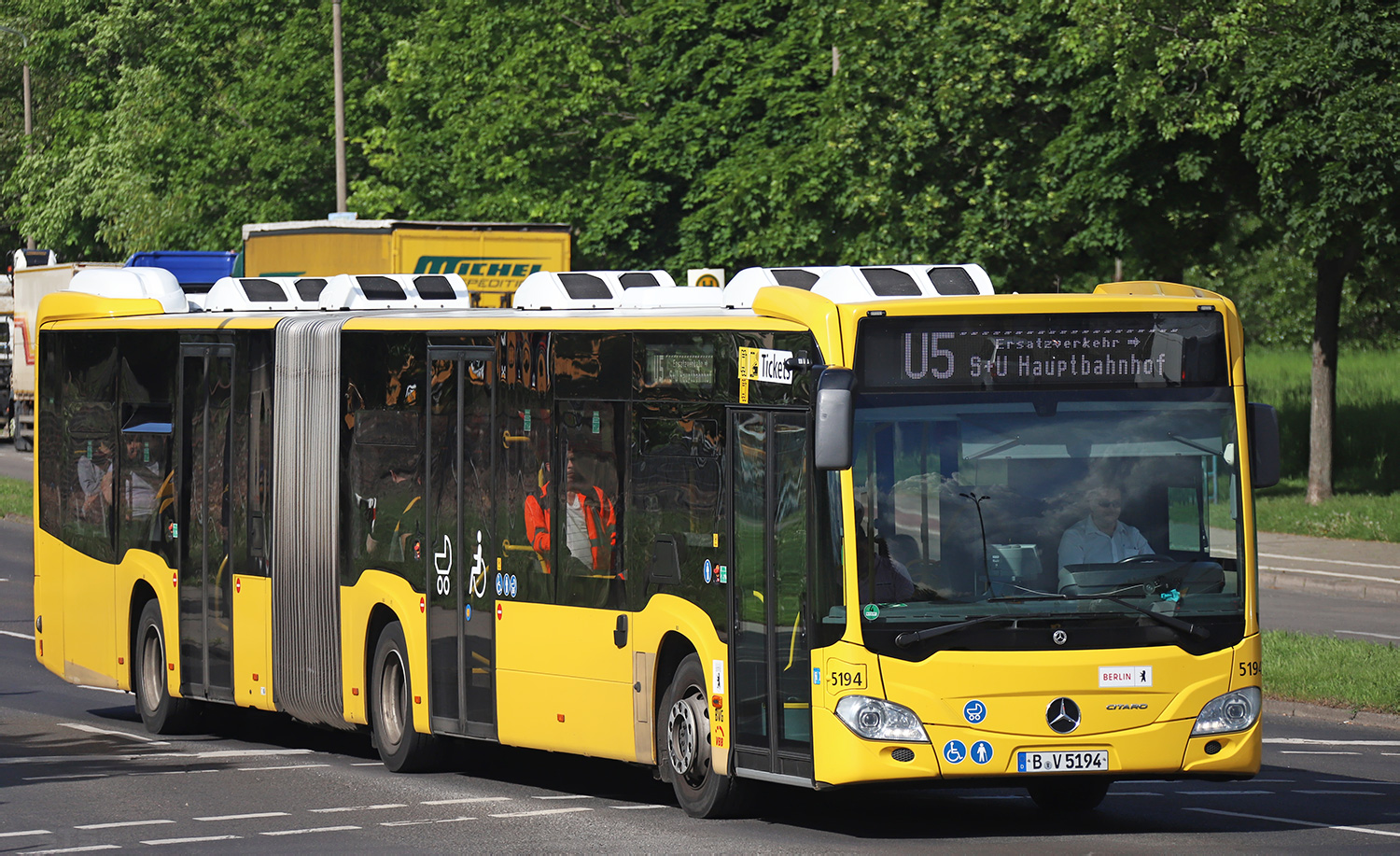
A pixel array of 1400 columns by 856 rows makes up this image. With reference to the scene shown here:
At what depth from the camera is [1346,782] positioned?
13055 mm

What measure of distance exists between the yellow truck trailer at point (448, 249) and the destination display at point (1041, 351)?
68.6 feet

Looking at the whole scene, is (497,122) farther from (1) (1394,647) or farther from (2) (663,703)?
(2) (663,703)

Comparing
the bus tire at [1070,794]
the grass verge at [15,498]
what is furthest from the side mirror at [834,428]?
the grass verge at [15,498]

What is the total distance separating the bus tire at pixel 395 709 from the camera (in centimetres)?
1417

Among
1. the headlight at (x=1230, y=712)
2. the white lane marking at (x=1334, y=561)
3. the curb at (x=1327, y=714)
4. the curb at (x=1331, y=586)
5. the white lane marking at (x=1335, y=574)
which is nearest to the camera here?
the headlight at (x=1230, y=712)

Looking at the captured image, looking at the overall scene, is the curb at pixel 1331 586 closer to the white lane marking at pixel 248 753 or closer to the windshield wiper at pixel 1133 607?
the white lane marking at pixel 248 753

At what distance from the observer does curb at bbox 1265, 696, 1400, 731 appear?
16109 mm

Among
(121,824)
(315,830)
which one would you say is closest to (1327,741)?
(315,830)

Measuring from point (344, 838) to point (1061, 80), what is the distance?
2462 centimetres

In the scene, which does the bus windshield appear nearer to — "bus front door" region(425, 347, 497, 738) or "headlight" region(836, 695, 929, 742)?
"headlight" region(836, 695, 929, 742)

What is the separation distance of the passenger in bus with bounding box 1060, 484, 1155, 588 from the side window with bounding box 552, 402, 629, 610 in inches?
108

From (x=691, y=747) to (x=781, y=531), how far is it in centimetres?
143

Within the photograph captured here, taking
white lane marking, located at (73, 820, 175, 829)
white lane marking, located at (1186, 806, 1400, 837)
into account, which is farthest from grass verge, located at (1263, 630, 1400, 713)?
white lane marking, located at (73, 820, 175, 829)

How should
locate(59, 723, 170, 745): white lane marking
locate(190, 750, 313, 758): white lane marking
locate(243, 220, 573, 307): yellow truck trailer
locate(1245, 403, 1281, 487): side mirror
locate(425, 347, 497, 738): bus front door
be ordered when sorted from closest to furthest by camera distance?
1. locate(1245, 403, 1281, 487): side mirror
2. locate(425, 347, 497, 738): bus front door
3. locate(190, 750, 313, 758): white lane marking
4. locate(59, 723, 170, 745): white lane marking
5. locate(243, 220, 573, 307): yellow truck trailer
